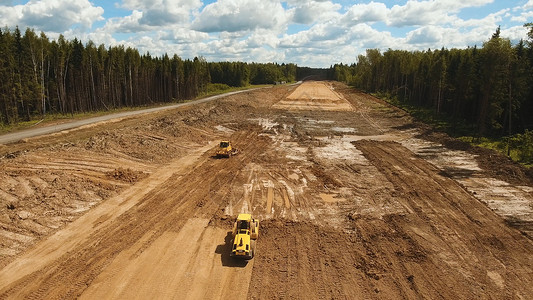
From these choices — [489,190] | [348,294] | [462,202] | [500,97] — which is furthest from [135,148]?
[500,97]

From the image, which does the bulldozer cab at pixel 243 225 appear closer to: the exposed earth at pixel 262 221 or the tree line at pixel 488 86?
the exposed earth at pixel 262 221

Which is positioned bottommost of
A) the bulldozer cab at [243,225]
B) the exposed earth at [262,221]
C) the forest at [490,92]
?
the exposed earth at [262,221]

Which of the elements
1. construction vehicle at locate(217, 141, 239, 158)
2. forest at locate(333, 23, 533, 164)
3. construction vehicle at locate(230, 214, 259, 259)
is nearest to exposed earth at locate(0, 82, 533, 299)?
construction vehicle at locate(230, 214, 259, 259)

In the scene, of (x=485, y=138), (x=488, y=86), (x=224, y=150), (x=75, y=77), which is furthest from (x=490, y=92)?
(x=75, y=77)

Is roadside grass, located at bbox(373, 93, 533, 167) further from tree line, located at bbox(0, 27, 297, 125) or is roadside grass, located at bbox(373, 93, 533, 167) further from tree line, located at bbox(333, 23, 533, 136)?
tree line, located at bbox(0, 27, 297, 125)

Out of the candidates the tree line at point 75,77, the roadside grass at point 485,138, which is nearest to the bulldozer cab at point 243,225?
the roadside grass at point 485,138

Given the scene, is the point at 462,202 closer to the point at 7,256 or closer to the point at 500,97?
the point at 500,97
